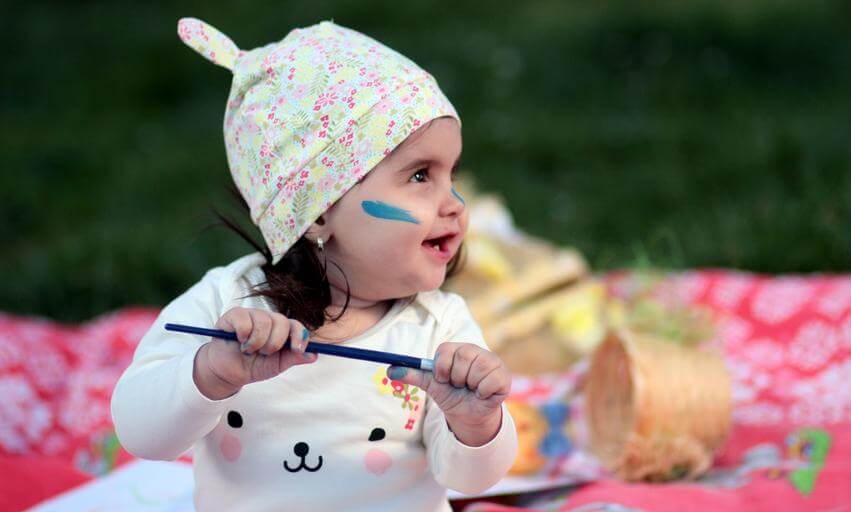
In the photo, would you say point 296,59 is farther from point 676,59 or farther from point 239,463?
point 676,59

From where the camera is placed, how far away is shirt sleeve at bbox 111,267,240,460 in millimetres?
1621

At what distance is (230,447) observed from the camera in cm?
178

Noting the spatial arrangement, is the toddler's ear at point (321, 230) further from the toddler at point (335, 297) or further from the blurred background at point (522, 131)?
the blurred background at point (522, 131)

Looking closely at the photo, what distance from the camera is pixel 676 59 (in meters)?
5.93

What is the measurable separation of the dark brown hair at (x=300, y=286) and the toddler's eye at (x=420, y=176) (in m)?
0.20

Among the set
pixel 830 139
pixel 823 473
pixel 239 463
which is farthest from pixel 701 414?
pixel 830 139

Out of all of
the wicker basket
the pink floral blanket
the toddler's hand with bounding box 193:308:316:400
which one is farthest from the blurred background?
the toddler's hand with bounding box 193:308:316:400

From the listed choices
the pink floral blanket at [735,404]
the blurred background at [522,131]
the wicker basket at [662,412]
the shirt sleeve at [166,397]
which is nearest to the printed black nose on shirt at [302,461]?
the shirt sleeve at [166,397]

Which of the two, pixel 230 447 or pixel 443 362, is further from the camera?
pixel 230 447

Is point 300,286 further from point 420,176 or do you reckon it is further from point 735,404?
point 735,404

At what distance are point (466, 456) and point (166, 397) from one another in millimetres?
464

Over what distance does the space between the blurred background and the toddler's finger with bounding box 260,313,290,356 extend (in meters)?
1.56

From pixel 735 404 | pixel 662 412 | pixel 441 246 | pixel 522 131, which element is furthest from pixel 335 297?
pixel 522 131

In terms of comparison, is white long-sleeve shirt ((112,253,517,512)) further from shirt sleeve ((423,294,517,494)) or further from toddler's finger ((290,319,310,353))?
toddler's finger ((290,319,310,353))
